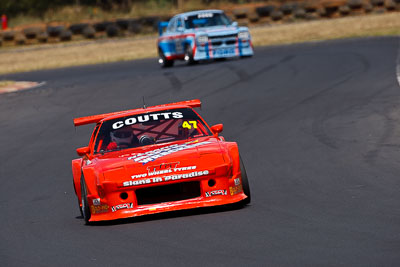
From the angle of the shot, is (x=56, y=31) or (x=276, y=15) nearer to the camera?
(x=276, y=15)

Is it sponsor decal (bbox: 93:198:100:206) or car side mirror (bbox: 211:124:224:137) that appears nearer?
sponsor decal (bbox: 93:198:100:206)

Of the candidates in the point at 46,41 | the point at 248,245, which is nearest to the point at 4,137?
the point at 248,245

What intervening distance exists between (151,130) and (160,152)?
1.16m

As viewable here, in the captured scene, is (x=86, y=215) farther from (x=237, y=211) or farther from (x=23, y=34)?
(x=23, y=34)

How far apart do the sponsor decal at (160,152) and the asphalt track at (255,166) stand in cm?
55

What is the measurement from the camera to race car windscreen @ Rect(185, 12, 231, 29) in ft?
81.1

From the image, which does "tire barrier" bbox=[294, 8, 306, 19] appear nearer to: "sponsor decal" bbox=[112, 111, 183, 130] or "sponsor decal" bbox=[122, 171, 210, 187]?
"sponsor decal" bbox=[112, 111, 183, 130]

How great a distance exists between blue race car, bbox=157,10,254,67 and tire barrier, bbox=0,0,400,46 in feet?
42.5

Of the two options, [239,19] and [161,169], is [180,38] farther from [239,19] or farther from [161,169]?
[161,169]

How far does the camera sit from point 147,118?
8.85 m

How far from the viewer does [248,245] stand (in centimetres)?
605

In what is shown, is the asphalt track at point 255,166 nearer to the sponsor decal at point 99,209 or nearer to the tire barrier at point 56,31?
the sponsor decal at point 99,209

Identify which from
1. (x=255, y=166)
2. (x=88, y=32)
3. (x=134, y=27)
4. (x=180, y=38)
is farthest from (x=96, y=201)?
(x=134, y=27)

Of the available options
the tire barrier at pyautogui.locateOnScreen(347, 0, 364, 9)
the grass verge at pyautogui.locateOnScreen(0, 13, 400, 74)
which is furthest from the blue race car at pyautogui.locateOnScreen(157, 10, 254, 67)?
the tire barrier at pyautogui.locateOnScreen(347, 0, 364, 9)
